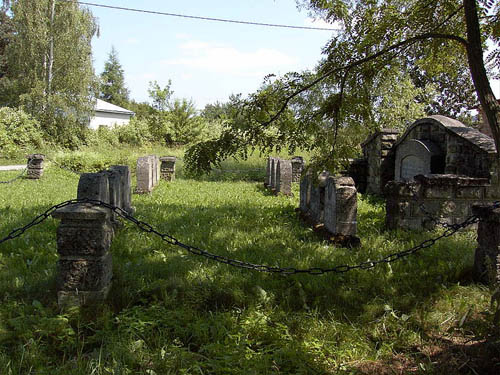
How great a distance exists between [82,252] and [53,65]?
28.0 metres

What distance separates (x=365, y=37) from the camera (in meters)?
4.73

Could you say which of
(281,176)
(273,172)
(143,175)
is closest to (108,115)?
(273,172)

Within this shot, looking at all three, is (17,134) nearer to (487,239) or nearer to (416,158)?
(416,158)

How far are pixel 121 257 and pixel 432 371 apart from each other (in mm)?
3725

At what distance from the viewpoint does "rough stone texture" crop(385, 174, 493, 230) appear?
6.98 metres

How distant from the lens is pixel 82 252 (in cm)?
368

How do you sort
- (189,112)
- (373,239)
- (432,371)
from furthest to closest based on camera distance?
1. (189,112)
2. (373,239)
3. (432,371)

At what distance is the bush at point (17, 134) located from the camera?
2212cm

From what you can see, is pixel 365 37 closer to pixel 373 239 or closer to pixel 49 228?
pixel 373 239

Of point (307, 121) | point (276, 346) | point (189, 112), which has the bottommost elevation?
point (276, 346)

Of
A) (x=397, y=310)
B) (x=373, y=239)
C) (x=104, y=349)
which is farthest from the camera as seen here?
(x=373, y=239)

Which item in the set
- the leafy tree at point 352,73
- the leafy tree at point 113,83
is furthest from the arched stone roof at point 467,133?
the leafy tree at point 113,83

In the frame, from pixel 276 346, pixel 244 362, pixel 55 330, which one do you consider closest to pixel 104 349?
pixel 55 330

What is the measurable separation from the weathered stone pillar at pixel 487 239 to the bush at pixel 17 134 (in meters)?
22.9
